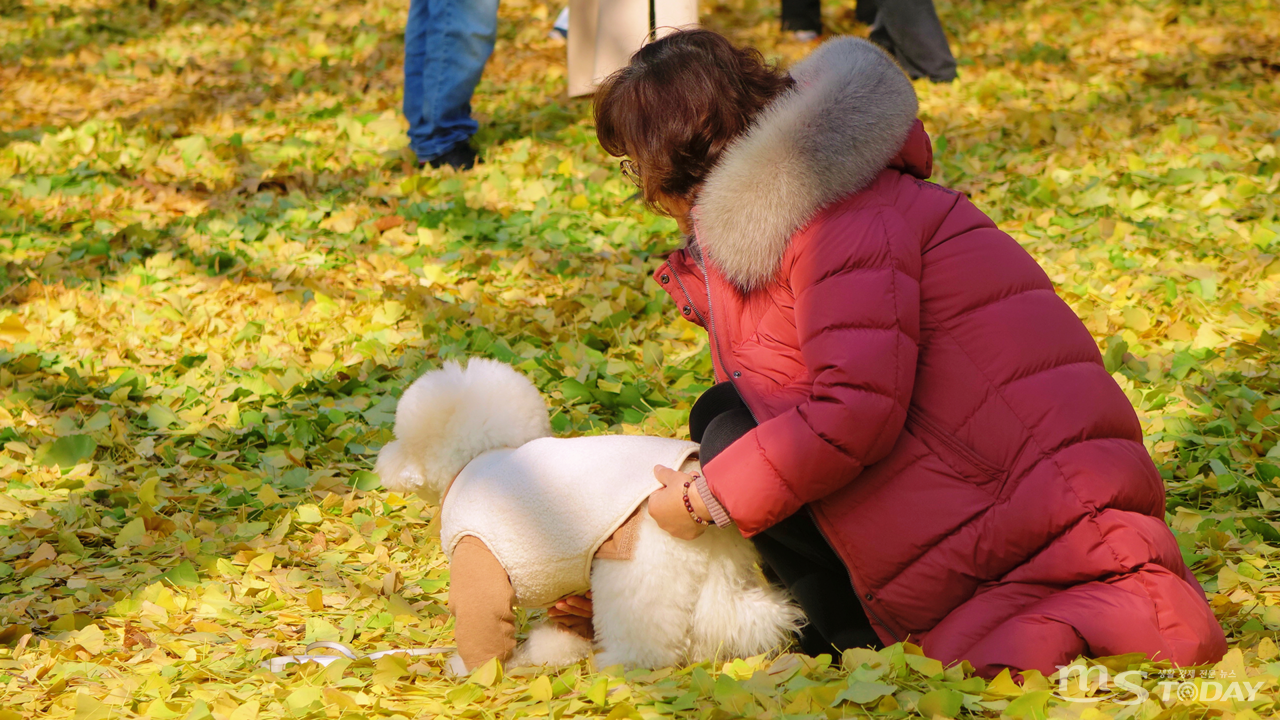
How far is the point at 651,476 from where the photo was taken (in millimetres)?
1952

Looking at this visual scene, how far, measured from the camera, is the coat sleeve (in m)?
1.79

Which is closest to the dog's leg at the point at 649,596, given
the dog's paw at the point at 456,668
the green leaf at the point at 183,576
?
the dog's paw at the point at 456,668

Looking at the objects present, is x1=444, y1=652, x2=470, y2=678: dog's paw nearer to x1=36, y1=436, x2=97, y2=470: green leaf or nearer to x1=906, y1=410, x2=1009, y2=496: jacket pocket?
x1=906, y1=410, x2=1009, y2=496: jacket pocket

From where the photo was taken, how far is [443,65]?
5.24 meters

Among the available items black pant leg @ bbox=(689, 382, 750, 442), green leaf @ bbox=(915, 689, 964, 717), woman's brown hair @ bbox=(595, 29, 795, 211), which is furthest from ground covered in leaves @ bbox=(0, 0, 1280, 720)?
woman's brown hair @ bbox=(595, 29, 795, 211)

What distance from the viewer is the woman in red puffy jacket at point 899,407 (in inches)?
70.7

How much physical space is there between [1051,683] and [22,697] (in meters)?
1.85

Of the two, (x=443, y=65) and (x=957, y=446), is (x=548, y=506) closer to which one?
(x=957, y=446)

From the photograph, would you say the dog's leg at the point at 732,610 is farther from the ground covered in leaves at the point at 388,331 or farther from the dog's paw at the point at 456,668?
the dog's paw at the point at 456,668

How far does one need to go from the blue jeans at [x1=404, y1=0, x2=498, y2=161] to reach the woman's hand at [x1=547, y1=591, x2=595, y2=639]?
12.0ft

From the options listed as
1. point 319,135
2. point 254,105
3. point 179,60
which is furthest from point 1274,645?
point 179,60

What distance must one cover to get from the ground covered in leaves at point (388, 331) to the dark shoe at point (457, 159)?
80 mm

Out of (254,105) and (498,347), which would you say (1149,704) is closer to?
(498,347)

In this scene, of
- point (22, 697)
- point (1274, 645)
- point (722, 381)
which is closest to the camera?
point (1274, 645)
